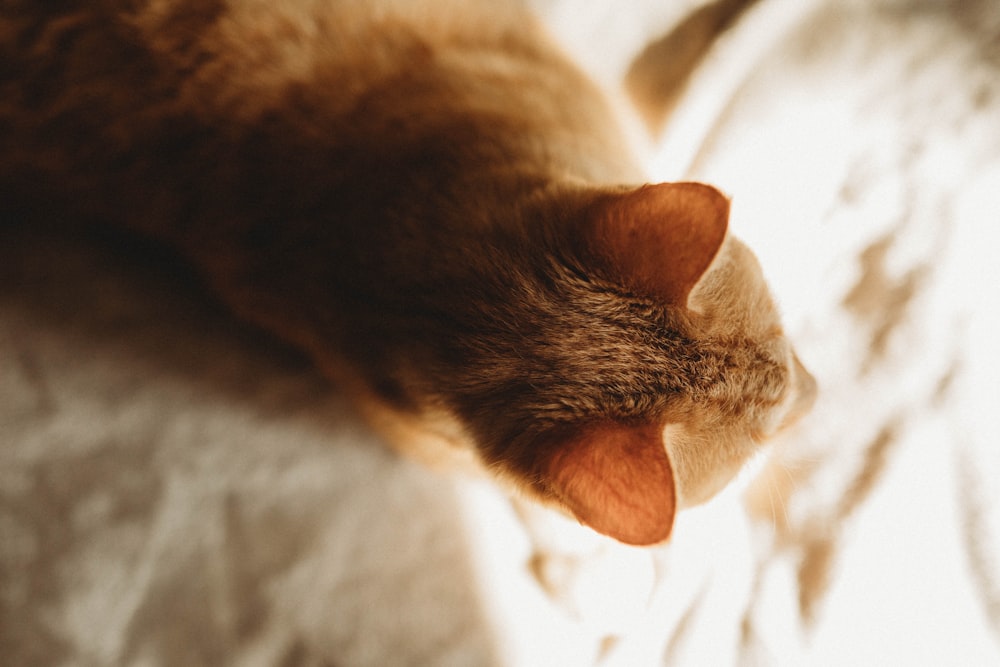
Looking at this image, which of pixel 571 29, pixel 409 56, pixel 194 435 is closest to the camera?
pixel 409 56

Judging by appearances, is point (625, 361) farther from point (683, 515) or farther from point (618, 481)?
point (683, 515)

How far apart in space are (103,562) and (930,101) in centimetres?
169

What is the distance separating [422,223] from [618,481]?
1.43 ft

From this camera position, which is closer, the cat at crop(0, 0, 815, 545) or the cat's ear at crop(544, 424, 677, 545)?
the cat's ear at crop(544, 424, 677, 545)

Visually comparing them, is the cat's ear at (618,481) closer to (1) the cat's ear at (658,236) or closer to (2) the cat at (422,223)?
(2) the cat at (422,223)

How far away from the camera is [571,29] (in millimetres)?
1258

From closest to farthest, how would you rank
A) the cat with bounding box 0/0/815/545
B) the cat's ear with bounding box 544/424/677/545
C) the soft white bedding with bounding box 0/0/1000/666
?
1. the cat's ear with bounding box 544/424/677/545
2. the cat with bounding box 0/0/815/545
3. the soft white bedding with bounding box 0/0/1000/666

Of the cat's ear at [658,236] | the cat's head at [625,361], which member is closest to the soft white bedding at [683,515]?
the cat's head at [625,361]

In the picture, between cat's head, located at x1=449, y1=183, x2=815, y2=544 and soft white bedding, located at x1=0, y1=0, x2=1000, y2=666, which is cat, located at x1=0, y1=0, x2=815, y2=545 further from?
soft white bedding, located at x1=0, y1=0, x2=1000, y2=666

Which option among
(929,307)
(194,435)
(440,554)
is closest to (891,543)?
(929,307)

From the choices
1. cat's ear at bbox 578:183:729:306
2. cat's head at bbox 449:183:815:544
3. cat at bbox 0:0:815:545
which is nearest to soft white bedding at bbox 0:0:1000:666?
cat at bbox 0:0:815:545

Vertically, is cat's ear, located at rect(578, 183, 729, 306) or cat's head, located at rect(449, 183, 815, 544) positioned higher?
cat's ear, located at rect(578, 183, 729, 306)

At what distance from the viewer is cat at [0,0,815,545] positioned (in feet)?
2.50

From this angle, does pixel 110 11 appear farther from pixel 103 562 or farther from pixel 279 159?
pixel 103 562
